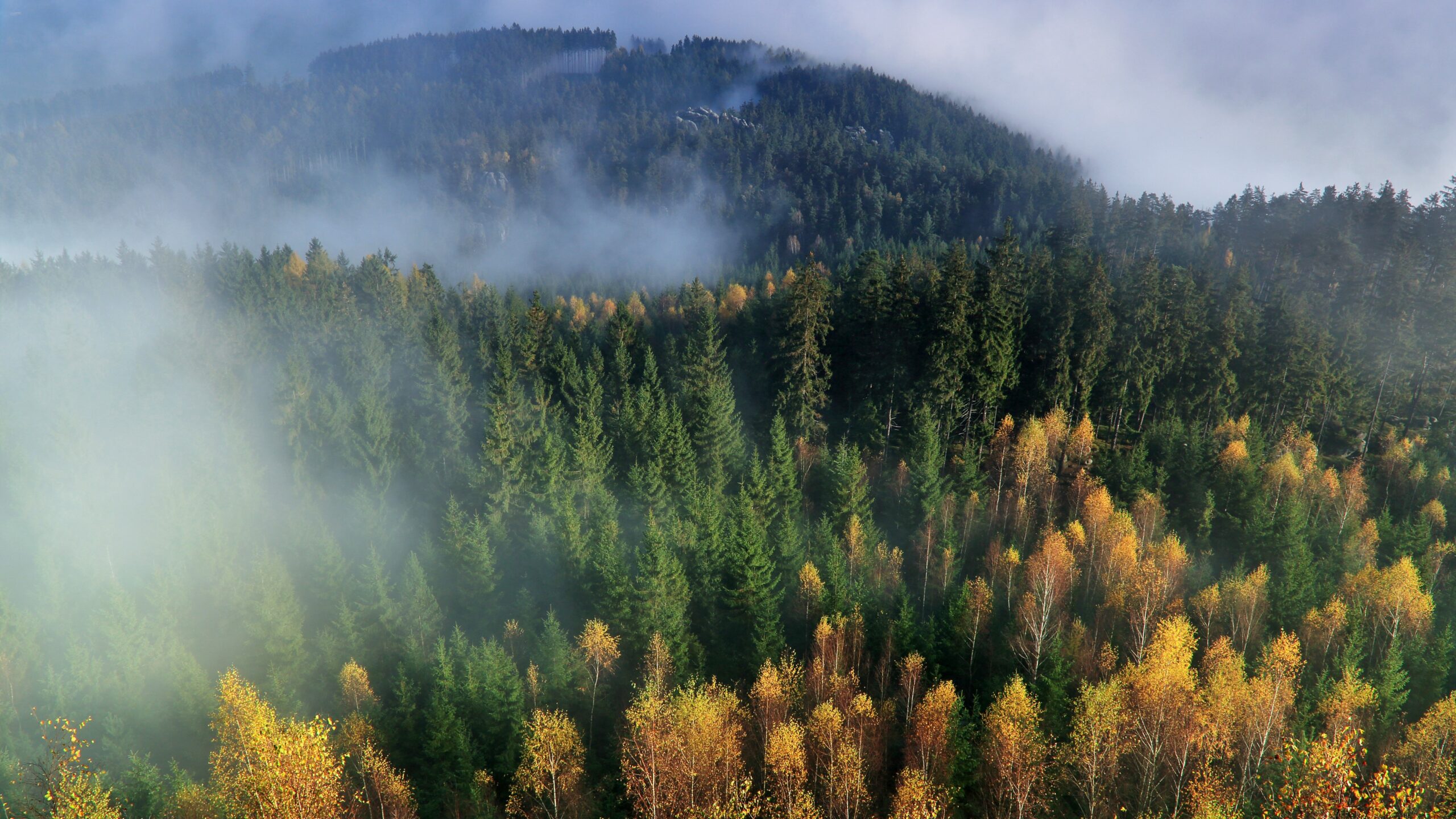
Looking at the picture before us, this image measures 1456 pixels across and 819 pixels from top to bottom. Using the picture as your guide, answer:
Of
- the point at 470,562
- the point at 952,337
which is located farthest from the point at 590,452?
the point at 952,337

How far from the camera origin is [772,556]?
160ft

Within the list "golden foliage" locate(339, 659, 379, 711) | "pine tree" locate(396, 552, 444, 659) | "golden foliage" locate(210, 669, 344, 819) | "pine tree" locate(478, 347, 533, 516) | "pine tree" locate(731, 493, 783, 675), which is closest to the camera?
"golden foliage" locate(210, 669, 344, 819)

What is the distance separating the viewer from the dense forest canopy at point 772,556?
1362 inches

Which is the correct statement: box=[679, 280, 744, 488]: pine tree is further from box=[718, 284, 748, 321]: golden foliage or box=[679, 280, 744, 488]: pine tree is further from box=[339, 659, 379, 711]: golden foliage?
box=[339, 659, 379, 711]: golden foliage

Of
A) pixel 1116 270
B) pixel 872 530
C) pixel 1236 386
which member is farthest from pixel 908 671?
pixel 1116 270

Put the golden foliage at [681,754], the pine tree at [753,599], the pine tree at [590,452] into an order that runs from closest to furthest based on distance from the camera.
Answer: the golden foliage at [681,754], the pine tree at [753,599], the pine tree at [590,452]

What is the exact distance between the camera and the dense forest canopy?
34.6 m

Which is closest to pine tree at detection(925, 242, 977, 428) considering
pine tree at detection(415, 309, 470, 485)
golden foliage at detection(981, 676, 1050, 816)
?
golden foliage at detection(981, 676, 1050, 816)

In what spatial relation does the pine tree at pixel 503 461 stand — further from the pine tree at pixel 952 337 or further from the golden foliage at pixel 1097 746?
the golden foliage at pixel 1097 746

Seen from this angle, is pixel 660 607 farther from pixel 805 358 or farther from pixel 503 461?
pixel 805 358

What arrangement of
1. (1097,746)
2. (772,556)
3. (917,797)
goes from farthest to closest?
1. (772,556)
2. (1097,746)
3. (917,797)

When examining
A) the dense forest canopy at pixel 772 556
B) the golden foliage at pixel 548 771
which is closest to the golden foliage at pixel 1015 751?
the dense forest canopy at pixel 772 556

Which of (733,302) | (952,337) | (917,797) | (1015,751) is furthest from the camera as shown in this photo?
(733,302)

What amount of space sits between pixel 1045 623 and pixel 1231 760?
400 inches
